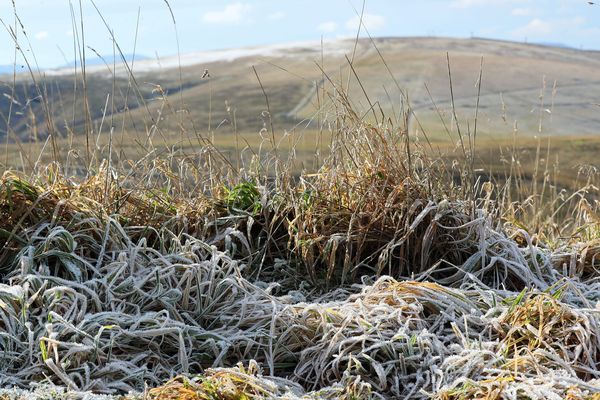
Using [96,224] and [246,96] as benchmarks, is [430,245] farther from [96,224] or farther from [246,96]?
[246,96]

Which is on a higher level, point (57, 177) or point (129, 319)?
point (57, 177)

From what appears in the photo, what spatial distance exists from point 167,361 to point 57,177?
136 centimetres

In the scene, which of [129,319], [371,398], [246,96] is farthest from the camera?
[246,96]

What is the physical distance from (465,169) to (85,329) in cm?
200

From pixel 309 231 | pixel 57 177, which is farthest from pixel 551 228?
pixel 57 177

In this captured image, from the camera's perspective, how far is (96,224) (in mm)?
3359

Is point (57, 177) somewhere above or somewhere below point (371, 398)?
above

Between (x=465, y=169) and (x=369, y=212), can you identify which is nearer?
(x=369, y=212)

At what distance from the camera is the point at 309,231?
3488 millimetres

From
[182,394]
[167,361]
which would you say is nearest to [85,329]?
[167,361]

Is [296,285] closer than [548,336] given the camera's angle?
No

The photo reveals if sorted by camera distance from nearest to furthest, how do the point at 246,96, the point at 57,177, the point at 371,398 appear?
the point at 371,398 → the point at 57,177 → the point at 246,96

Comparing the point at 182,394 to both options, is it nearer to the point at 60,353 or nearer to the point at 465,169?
the point at 60,353

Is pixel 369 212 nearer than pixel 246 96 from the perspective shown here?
Yes
